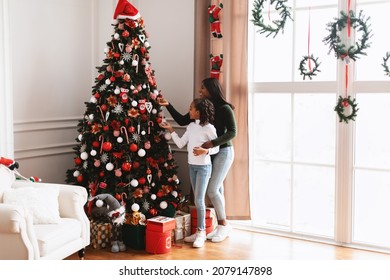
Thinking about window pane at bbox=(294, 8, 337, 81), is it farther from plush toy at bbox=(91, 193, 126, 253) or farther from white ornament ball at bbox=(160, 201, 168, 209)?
plush toy at bbox=(91, 193, 126, 253)

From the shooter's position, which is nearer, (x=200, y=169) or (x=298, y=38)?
(x=200, y=169)

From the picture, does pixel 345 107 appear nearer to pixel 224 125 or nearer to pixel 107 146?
pixel 224 125

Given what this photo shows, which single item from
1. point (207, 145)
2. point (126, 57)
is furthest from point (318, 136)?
point (126, 57)

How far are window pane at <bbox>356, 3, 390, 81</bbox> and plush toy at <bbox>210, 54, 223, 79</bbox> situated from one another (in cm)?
133

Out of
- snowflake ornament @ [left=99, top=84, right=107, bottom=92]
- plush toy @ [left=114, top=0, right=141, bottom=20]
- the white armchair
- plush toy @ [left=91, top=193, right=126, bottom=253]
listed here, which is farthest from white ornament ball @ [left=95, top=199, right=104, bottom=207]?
plush toy @ [left=114, top=0, right=141, bottom=20]

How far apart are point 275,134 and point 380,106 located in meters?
1.07

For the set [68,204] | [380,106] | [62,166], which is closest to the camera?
[68,204]

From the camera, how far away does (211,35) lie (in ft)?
18.0

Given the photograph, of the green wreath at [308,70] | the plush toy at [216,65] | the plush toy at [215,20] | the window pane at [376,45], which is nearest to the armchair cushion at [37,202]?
the plush toy at [216,65]

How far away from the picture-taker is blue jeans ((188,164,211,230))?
16.3ft

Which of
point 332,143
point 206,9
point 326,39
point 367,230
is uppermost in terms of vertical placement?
point 206,9

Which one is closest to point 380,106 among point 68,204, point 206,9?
point 206,9

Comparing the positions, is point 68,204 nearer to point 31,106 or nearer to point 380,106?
point 31,106

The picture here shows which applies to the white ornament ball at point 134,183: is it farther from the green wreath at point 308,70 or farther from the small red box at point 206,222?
the green wreath at point 308,70
